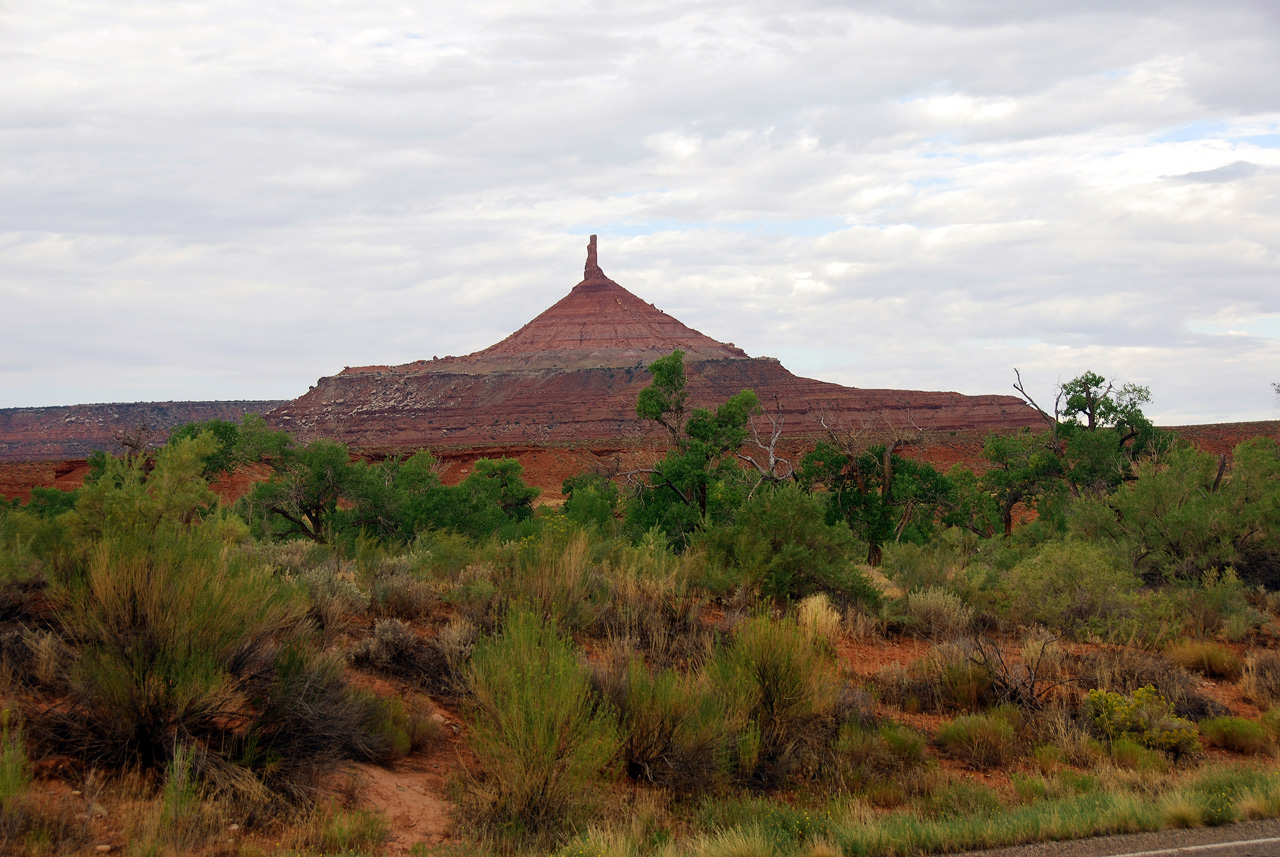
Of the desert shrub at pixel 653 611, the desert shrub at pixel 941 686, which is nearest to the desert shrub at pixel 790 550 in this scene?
the desert shrub at pixel 653 611

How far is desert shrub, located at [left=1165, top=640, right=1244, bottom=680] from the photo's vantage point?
36.9ft

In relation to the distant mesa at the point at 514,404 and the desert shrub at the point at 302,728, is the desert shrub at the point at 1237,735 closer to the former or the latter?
the desert shrub at the point at 302,728

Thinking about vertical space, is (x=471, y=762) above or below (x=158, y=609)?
below

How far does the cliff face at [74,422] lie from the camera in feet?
350

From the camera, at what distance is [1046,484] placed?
92.3 feet

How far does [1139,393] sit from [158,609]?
28.3m

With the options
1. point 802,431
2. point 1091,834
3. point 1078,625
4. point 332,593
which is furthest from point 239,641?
point 802,431

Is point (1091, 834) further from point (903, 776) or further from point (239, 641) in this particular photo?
point (239, 641)

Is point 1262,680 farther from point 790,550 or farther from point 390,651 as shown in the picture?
point 390,651

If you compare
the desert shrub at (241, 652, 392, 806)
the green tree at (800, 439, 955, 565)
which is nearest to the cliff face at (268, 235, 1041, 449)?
the green tree at (800, 439, 955, 565)

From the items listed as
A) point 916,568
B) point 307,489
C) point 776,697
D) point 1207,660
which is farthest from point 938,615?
point 307,489

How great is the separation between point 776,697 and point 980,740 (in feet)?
6.43

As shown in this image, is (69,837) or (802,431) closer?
(69,837)

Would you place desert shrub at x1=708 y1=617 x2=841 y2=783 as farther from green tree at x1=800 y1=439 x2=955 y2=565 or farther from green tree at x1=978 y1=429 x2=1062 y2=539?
green tree at x1=978 y1=429 x2=1062 y2=539
